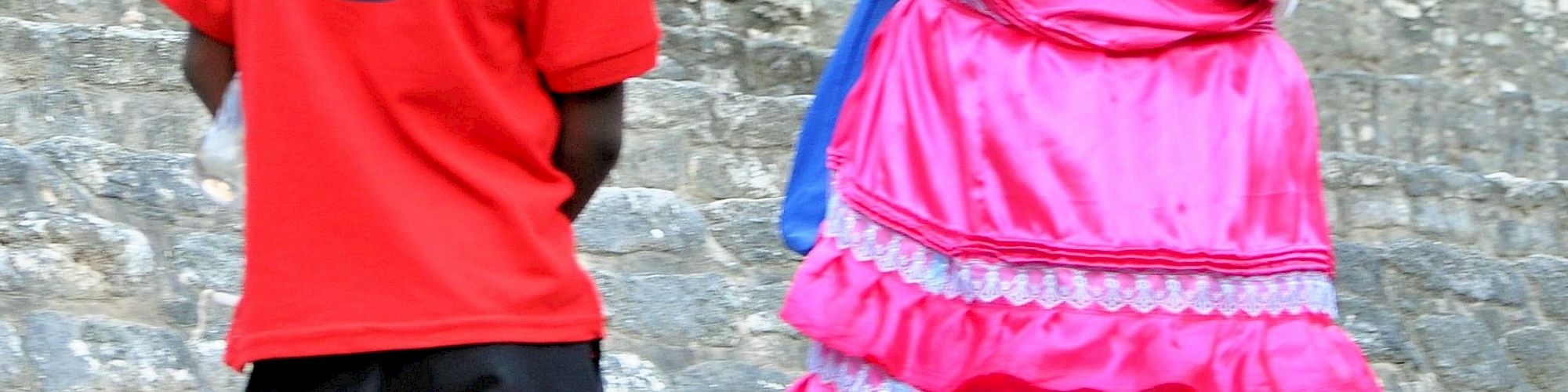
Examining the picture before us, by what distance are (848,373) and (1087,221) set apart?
35 cm

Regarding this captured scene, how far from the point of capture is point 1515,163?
4.51m

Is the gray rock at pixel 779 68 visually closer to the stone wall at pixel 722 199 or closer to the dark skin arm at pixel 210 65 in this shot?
the stone wall at pixel 722 199

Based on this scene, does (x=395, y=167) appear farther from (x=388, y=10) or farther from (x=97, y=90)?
(x=97, y=90)

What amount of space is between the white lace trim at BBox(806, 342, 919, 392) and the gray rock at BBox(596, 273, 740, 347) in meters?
1.00

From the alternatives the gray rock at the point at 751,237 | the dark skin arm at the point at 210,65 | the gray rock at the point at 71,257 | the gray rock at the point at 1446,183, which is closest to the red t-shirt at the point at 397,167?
the dark skin arm at the point at 210,65

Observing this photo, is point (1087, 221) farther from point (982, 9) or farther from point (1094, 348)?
point (982, 9)

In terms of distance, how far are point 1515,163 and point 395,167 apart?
3625 millimetres

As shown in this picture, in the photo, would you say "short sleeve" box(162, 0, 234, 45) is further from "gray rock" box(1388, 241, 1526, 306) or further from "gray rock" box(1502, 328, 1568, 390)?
"gray rock" box(1502, 328, 1568, 390)

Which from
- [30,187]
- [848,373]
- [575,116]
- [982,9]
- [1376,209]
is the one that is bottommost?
[1376,209]

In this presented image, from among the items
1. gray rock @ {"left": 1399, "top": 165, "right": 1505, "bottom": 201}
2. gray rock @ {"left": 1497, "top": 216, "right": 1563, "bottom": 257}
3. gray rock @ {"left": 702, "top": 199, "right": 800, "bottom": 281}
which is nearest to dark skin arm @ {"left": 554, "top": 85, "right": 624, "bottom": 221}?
gray rock @ {"left": 702, "top": 199, "right": 800, "bottom": 281}

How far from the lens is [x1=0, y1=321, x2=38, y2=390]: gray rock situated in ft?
8.84

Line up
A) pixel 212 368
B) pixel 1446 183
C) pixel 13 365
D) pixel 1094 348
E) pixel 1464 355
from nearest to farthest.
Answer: pixel 1094 348, pixel 13 365, pixel 212 368, pixel 1464 355, pixel 1446 183

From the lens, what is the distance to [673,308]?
3.30 meters

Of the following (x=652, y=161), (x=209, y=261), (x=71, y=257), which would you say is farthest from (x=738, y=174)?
(x=71, y=257)
